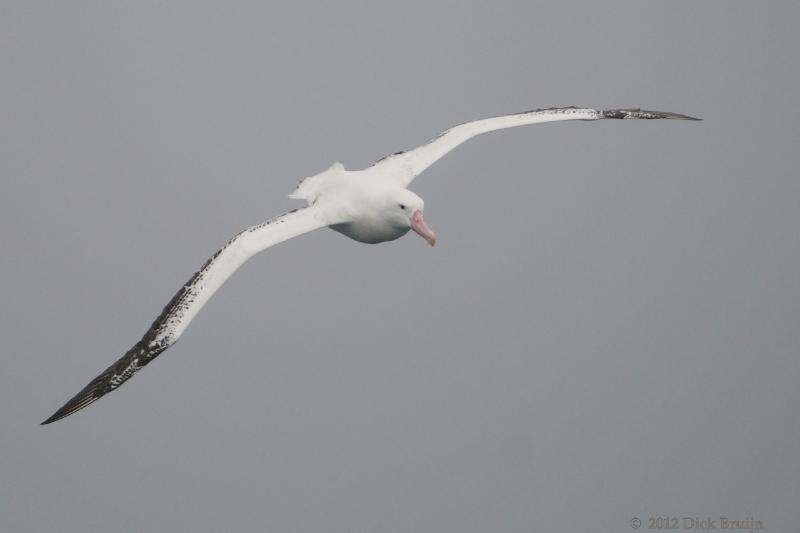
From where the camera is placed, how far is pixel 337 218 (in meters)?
15.0

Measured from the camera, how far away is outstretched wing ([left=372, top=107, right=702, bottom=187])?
16641mm

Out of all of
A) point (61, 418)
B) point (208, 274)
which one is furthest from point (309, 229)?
point (61, 418)

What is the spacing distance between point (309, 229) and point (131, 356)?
3.14m

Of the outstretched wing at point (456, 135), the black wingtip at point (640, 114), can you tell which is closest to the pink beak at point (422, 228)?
the outstretched wing at point (456, 135)

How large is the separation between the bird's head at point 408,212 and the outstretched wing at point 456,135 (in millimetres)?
1613

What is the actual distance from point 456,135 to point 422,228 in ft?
11.0

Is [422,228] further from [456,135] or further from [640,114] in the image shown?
[640,114]

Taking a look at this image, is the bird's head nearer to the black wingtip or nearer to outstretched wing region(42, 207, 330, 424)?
outstretched wing region(42, 207, 330, 424)

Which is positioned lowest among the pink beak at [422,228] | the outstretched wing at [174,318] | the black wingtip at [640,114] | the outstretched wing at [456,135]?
the outstretched wing at [174,318]

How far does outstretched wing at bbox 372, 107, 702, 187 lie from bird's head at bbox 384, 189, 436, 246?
1613 mm

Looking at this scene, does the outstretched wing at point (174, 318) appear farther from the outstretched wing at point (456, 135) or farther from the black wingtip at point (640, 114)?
the black wingtip at point (640, 114)

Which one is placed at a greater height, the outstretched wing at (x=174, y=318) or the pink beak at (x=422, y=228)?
the pink beak at (x=422, y=228)

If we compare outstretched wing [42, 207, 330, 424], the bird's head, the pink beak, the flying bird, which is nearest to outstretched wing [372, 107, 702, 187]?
the flying bird

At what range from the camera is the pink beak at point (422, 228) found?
14.4 metres
